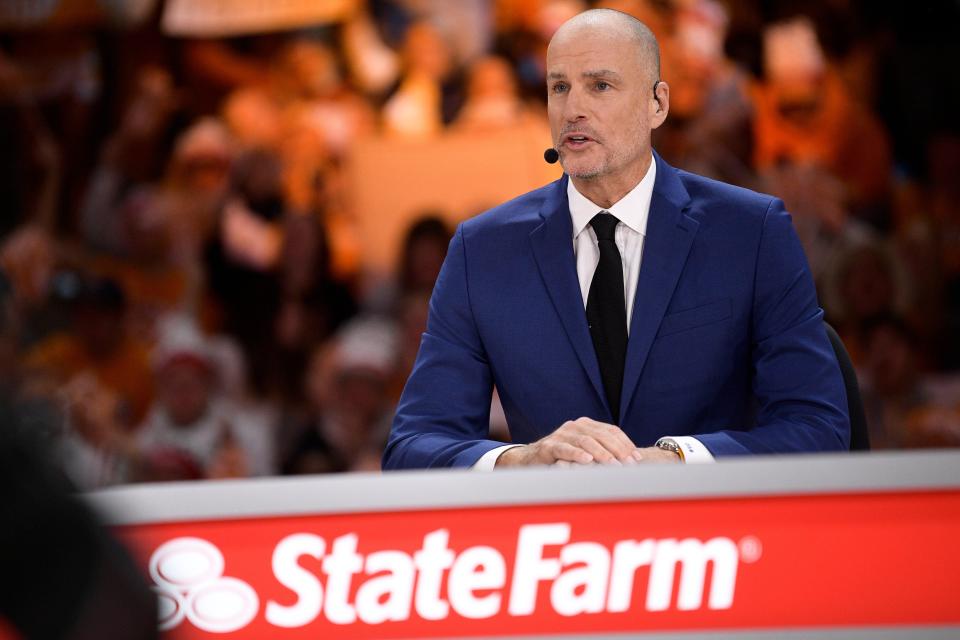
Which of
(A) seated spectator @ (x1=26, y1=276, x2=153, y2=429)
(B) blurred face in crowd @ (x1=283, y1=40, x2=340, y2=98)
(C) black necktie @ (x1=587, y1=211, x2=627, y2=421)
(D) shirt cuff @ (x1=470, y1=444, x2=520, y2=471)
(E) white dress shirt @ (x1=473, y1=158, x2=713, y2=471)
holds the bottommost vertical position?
(A) seated spectator @ (x1=26, y1=276, x2=153, y2=429)

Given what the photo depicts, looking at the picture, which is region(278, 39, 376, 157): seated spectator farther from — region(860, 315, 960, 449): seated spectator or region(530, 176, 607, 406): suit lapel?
region(530, 176, 607, 406): suit lapel

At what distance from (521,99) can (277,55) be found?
3.55 ft

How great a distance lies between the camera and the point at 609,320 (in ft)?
5.86

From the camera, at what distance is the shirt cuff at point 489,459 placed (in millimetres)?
1621

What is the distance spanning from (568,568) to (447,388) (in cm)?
61

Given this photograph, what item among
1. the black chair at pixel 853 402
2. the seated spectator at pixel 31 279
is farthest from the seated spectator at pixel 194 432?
the black chair at pixel 853 402

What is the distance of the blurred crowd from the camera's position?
13.7ft

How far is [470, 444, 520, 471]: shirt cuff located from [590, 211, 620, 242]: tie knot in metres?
0.37

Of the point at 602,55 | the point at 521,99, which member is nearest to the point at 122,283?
the point at 521,99

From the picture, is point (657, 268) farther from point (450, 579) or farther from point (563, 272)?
point (450, 579)

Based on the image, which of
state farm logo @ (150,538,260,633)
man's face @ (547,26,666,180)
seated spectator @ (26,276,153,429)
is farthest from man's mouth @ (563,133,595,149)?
seated spectator @ (26,276,153,429)

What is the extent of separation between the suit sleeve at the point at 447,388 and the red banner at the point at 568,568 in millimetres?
450

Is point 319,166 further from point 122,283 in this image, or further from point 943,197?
point 943,197

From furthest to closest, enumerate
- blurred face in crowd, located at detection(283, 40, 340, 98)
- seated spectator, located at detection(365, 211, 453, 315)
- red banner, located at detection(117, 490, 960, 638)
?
1. blurred face in crowd, located at detection(283, 40, 340, 98)
2. seated spectator, located at detection(365, 211, 453, 315)
3. red banner, located at detection(117, 490, 960, 638)
